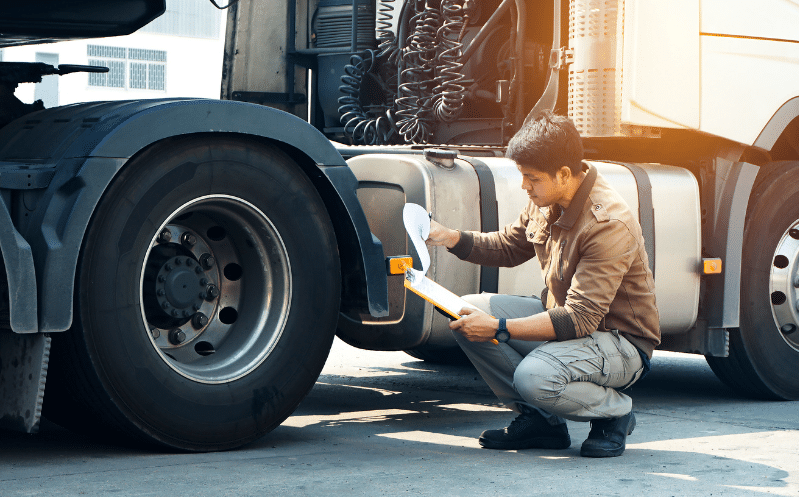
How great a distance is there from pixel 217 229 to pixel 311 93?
2503 mm

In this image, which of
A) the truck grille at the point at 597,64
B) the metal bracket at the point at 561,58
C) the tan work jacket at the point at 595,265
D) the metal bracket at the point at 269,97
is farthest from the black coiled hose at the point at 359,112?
the tan work jacket at the point at 595,265

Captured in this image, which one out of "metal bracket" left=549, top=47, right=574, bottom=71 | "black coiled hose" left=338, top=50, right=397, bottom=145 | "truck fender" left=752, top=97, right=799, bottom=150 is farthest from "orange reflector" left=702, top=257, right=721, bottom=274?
"black coiled hose" left=338, top=50, right=397, bottom=145

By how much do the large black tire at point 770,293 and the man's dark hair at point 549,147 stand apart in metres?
1.94

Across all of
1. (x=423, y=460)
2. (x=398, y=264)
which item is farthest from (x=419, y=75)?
(x=423, y=460)

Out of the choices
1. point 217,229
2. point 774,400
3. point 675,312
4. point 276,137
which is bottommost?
point 774,400

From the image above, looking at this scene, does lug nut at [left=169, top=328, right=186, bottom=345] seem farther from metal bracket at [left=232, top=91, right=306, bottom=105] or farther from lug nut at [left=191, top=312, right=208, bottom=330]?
metal bracket at [left=232, top=91, right=306, bottom=105]

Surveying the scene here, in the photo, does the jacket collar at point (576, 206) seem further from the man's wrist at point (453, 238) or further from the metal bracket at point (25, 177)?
the metal bracket at point (25, 177)

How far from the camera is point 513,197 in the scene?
4898mm

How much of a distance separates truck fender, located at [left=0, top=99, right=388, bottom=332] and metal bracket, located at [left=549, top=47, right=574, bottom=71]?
5.72 feet

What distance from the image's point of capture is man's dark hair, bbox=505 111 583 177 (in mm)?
3918

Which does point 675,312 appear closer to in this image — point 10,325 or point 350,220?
point 350,220

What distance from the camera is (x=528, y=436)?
4098 mm

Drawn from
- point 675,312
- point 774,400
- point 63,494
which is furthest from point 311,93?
point 63,494

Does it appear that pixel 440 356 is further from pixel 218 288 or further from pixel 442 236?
pixel 218 288
